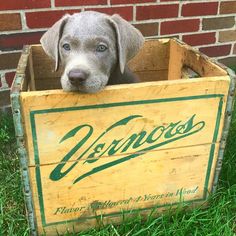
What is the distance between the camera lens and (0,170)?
8.39ft

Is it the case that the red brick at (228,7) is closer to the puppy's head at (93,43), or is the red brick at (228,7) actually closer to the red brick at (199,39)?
the red brick at (199,39)

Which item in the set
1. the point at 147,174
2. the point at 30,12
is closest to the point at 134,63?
the point at 30,12

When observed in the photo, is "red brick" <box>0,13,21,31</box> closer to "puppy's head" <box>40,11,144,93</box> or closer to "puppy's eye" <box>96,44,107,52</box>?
"puppy's head" <box>40,11,144,93</box>

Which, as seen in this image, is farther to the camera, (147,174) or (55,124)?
(147,174)

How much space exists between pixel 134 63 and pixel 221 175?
3.24 ft

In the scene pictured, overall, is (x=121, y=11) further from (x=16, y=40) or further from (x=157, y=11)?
(x=16, y=40)

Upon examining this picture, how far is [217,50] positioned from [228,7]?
384mm

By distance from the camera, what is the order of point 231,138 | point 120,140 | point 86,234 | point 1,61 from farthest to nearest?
point 1,61 → point 231,138 → point 86,234 → point 120,140

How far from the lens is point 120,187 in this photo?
2076 mm

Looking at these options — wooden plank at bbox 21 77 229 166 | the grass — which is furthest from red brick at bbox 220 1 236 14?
wooden plank at bbox 21 77 229 166

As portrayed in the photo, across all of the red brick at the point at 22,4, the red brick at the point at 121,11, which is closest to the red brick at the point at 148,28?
the red brick at the point at 121,11

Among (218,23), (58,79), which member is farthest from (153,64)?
(218,23)

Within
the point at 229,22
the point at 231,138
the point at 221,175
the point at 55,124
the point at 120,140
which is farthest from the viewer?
the point at 229,22

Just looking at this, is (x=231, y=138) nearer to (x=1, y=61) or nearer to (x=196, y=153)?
(x=196, y=153)
